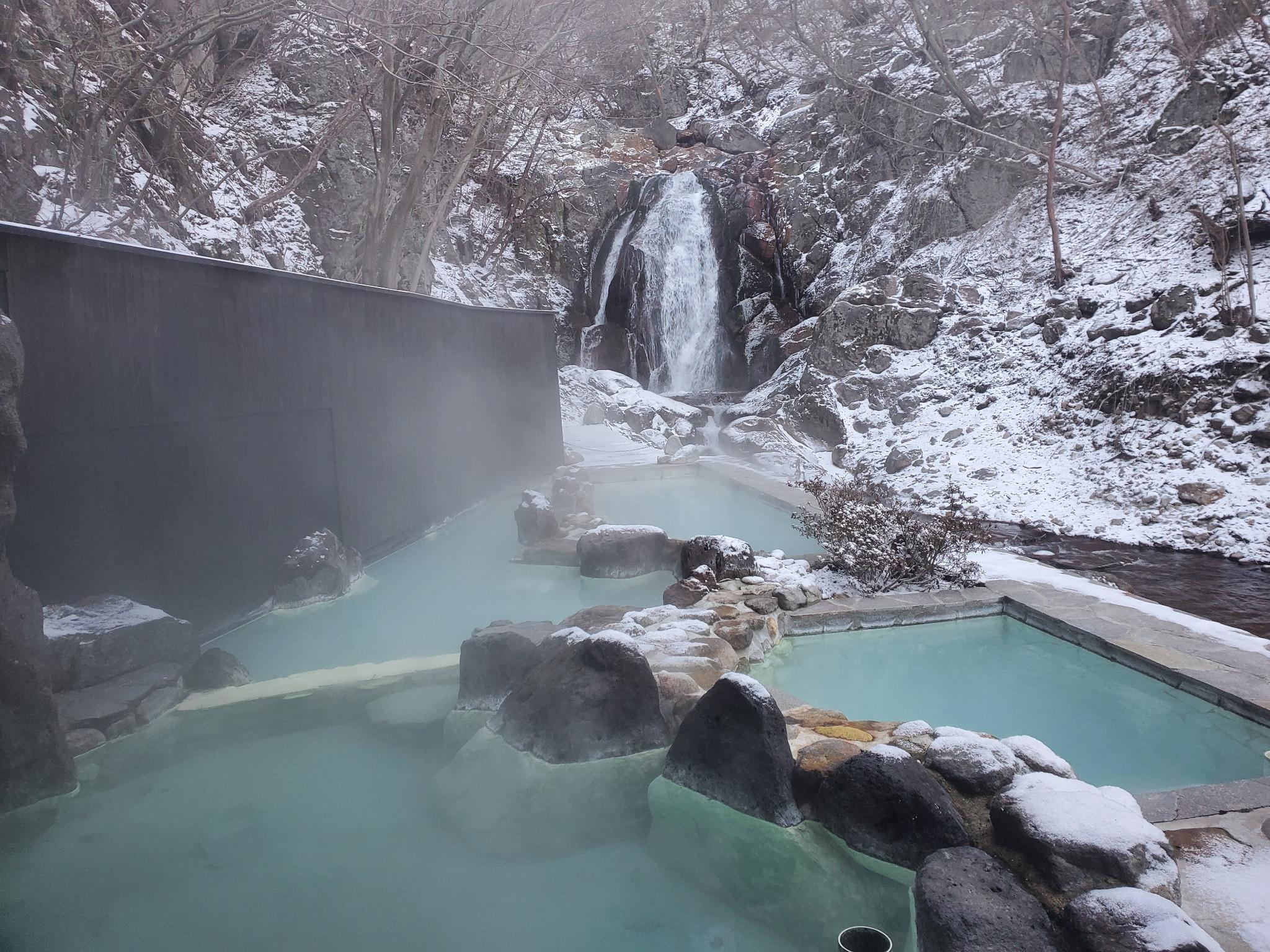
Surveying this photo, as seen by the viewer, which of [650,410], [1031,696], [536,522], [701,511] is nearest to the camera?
[1031,696]

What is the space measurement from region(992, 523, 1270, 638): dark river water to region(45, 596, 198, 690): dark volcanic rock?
5.61 meters

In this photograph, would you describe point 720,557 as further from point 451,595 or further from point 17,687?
point 17,687

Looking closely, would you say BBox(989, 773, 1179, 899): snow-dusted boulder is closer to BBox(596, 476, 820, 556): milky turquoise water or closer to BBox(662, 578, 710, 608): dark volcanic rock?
BBox(662, 578, 710, 608): dark volcanic rock

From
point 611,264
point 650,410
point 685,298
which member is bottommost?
point 650,410

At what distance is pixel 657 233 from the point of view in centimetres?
1702

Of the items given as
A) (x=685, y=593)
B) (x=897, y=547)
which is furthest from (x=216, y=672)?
(x=897, y=547)

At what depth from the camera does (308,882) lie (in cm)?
242

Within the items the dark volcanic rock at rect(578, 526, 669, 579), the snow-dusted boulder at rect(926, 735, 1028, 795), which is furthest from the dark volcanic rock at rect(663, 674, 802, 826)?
the dark volcanic rock at rect(578, 526, 669, 579)

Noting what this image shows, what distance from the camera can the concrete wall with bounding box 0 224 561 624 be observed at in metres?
3.37

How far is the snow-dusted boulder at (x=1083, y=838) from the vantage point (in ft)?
6.37

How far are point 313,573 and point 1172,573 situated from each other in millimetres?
6127

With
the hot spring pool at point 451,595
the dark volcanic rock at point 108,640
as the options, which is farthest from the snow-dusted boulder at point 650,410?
the dark volcanic rock at point 108,640

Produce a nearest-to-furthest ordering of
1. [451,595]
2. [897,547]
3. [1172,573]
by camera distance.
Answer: [897,547] → [451,595] → [1172,573]

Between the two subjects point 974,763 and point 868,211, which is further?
point 868,211
